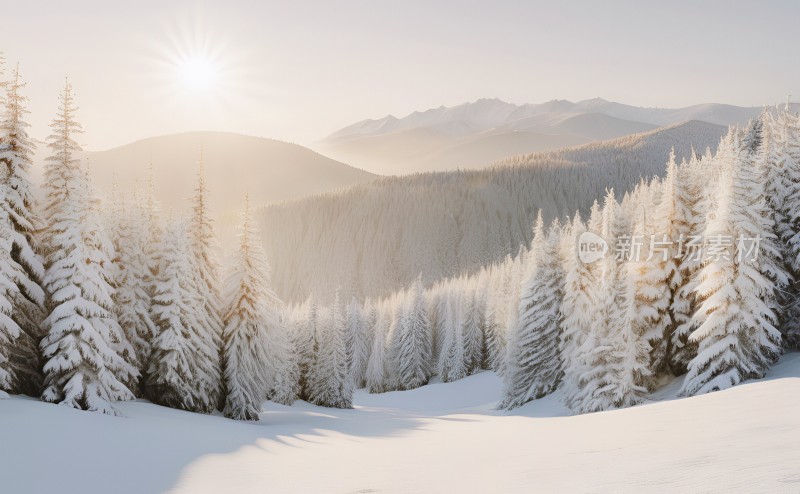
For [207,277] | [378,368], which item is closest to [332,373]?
[207,277]

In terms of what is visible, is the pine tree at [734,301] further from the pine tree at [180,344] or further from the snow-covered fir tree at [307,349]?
the snow-covered fir tree at [307,349]

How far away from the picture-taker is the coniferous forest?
2116cm

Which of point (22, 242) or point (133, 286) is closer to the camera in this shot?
point (22, 242)

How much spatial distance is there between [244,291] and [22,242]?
10.6 metres

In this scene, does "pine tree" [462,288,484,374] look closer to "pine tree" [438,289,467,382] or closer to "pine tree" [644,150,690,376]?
"pine tree" [438,289,467,382]

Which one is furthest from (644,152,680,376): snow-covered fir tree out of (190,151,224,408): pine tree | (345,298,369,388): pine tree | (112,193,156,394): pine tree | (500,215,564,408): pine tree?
(345,298,369,388): pine tree

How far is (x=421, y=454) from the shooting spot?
1582 cm

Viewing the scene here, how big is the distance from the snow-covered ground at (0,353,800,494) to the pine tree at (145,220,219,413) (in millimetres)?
3369

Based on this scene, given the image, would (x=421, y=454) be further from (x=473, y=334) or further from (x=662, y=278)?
(x=473, y=334)

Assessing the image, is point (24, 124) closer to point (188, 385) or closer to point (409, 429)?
point (188, 385)

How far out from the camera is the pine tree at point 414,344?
79.7m

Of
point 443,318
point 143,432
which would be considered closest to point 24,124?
point 143,432

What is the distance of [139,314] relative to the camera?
26609mm

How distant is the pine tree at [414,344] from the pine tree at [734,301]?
54823 millimetres
